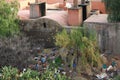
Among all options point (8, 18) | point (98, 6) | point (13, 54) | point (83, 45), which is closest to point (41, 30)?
point (8, 18)

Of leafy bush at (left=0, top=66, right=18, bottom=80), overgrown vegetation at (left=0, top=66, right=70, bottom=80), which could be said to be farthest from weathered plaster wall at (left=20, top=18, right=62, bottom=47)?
leafy bush at (left=0, top=66, right=18, bottom=80)

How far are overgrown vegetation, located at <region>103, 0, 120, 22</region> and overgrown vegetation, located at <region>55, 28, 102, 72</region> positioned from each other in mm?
1377

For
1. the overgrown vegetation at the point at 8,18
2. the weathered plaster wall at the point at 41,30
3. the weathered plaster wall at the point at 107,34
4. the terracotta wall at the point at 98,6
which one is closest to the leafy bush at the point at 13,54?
the overgrown vegetation at the point at 8,18

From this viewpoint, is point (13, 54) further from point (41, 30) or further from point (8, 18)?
point (41, 30)

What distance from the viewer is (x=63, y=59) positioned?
10.6 m

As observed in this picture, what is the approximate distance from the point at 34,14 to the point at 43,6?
59 cm

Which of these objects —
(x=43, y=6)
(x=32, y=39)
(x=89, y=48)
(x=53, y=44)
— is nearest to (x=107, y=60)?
(x=89, y=48)

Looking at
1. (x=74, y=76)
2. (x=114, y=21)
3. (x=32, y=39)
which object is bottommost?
(x=74, y=76)

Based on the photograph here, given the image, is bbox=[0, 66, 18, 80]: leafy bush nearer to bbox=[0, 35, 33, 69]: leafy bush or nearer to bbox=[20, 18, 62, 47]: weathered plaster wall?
bbox=[0, 35, 33, 69]: leafy bush

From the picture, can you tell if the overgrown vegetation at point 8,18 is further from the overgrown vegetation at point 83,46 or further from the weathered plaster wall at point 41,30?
the overgrown vegetation at point 83,46

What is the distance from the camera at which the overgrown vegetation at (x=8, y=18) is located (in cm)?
1130

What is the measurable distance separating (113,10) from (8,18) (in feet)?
12.8

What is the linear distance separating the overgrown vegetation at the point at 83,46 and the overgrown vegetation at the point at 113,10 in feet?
4.52

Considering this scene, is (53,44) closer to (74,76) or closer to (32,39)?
(32,39)
